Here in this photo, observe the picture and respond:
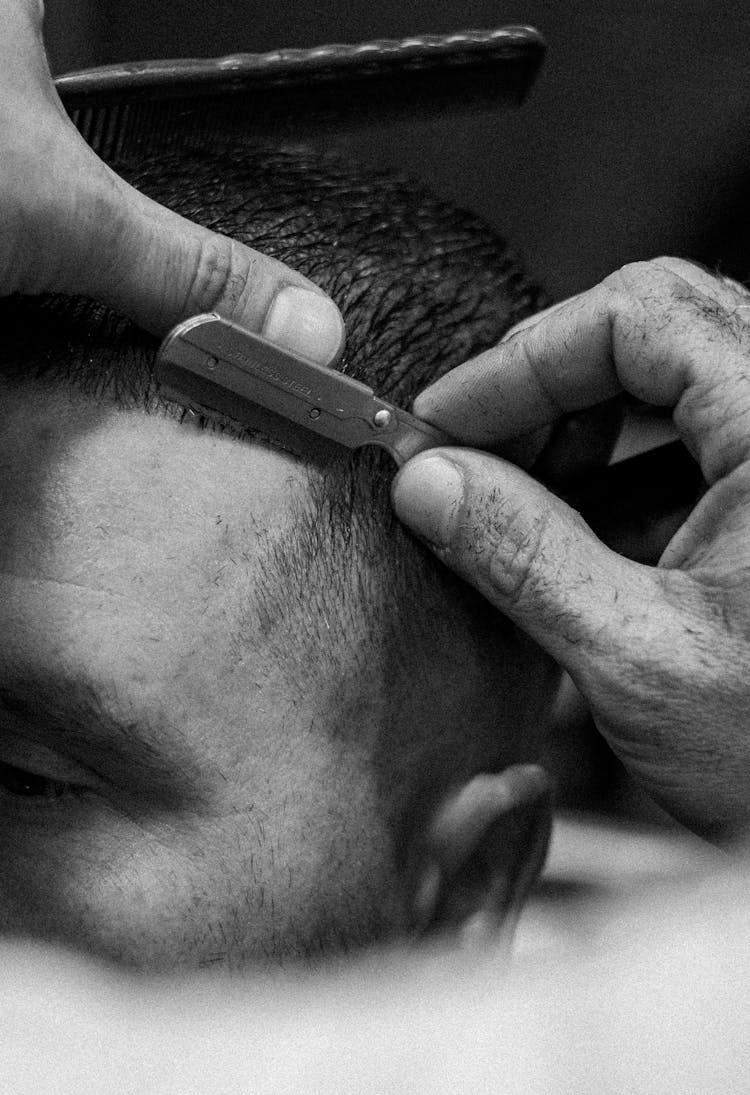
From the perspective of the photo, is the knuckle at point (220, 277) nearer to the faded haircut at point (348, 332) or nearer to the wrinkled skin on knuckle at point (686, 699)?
the faded haircut at point (348, 332)

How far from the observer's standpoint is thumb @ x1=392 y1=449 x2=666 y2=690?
3.49ft

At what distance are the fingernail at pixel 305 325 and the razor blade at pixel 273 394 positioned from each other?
27mm

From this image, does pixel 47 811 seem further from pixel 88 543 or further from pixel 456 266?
pixel 456 266

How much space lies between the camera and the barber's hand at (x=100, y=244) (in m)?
0.98

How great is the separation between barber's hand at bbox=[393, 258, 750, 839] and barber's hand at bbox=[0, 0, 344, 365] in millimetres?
173

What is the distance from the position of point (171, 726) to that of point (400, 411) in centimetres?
36

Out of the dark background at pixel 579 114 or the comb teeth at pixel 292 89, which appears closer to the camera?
the comb teeth at pixel 292 89

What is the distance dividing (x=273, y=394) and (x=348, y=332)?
0.17 metres

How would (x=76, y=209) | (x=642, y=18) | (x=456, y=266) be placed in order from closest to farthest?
(x=76, y=209) < (x=456, y=266) < (x=642, y=18)

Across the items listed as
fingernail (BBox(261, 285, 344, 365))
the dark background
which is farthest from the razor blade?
the dark background

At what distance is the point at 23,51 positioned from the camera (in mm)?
1003

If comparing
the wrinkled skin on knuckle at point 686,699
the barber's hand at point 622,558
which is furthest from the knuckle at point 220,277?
the wrinkled skin on knuckle at point 686,699

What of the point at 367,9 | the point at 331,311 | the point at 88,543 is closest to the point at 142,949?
the point at 88,543

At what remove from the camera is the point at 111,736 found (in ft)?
3.48
